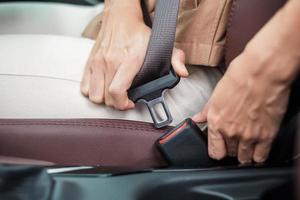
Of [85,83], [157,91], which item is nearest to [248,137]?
[157,91]

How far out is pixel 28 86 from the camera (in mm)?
804

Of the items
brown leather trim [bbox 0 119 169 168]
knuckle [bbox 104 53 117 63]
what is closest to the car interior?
brown leather trim [bbox 0 119 169 168]

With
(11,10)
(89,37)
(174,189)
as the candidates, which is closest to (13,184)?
(174,189)

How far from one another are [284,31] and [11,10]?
727 mm

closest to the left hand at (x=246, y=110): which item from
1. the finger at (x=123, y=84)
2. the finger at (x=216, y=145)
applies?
the finger at (x=216, y=145)

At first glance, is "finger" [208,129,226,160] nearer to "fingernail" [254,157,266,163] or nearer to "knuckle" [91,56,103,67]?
"fingernail" [254,157,266,163]

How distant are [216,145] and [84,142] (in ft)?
0.60

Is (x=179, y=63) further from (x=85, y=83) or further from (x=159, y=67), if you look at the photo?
(x=85, y=83)

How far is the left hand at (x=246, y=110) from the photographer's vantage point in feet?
2.18

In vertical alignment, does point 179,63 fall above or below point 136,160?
above

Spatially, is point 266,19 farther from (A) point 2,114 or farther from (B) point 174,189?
(A) point 2,114

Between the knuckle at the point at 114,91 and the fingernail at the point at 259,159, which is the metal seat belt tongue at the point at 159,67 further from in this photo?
the fingernail at the point at 259,159

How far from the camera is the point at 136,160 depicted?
771 mm

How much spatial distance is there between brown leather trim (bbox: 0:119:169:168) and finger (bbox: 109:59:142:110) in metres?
0.03
